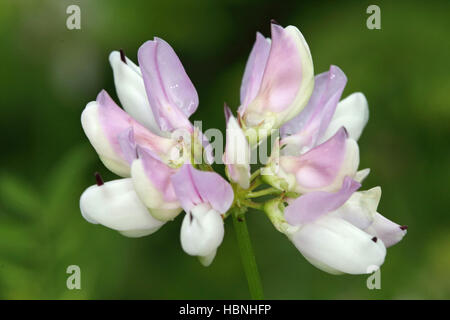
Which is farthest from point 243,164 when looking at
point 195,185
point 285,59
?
point 285,59

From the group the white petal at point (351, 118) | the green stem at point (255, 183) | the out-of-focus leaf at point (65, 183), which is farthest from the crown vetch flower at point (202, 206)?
the out-of-focus leaf at point (65, 183)

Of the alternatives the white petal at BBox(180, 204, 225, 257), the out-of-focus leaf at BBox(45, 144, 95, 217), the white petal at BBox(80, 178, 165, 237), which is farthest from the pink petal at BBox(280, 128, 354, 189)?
the out-of-focus leaf at BBox(45, 144, 95, 217)

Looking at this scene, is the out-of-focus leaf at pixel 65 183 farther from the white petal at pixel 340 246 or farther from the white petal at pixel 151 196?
the white petal at pixel 340 246

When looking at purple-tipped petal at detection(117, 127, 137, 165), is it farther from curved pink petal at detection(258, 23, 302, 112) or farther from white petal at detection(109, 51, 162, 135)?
curved pink petal at detection(258, 23, 302, 112)

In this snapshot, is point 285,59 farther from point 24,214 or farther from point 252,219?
point 252,219

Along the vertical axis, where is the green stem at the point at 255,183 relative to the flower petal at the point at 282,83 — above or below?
below

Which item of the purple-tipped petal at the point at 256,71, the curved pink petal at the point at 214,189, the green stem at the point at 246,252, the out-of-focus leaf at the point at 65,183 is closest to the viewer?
the curved pink petal at the point at 214,189

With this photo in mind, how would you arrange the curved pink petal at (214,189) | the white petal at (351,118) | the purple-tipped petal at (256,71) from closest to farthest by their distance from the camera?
the curved pink petal at (214,189)
the purple-tipped petal at (256,71)
the white petal at (351,118)

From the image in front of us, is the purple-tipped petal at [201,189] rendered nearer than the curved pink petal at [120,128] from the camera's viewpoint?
Yes
